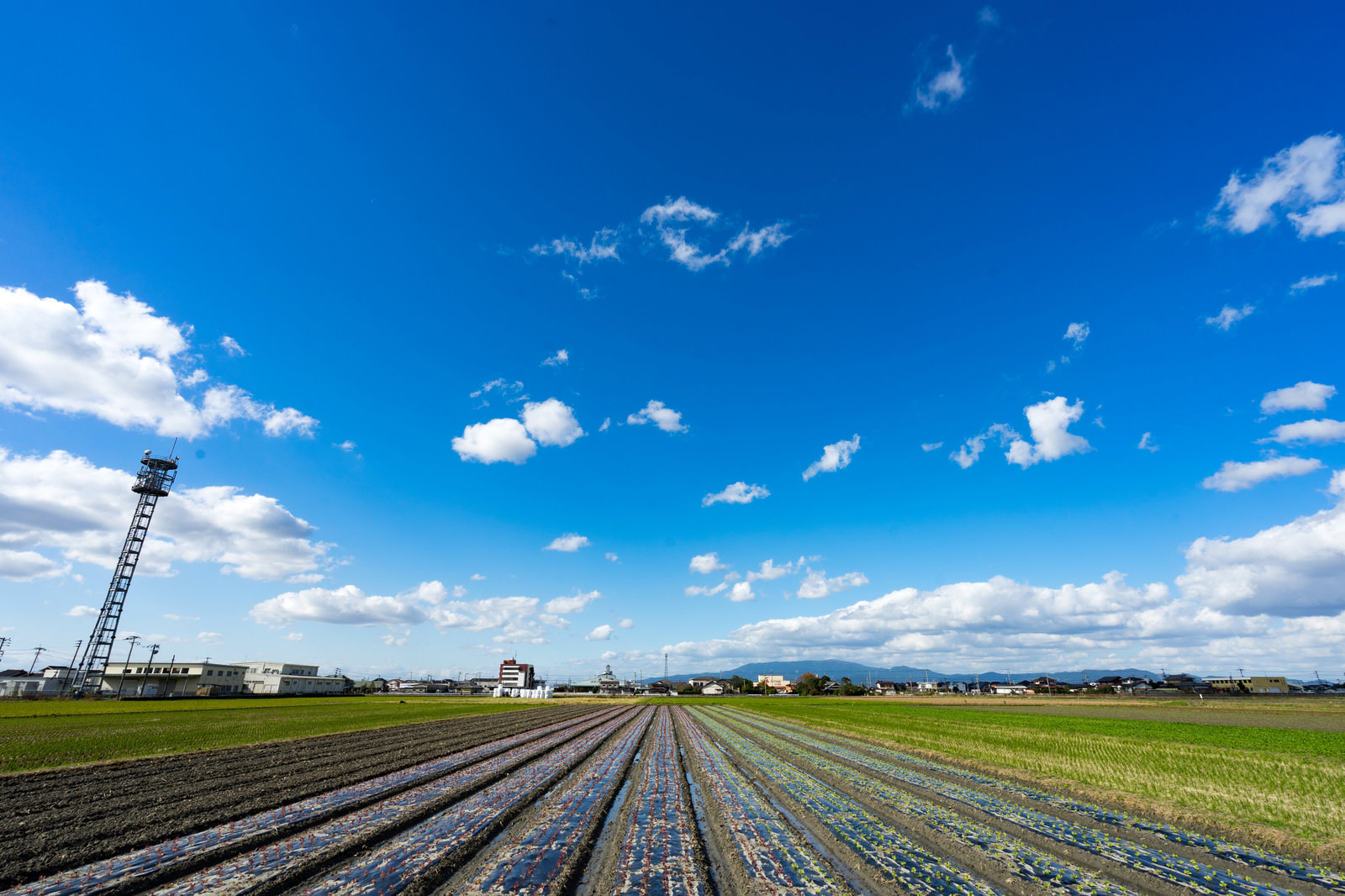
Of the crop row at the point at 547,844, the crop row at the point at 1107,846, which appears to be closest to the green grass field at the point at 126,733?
the crop row at the point at 547,844

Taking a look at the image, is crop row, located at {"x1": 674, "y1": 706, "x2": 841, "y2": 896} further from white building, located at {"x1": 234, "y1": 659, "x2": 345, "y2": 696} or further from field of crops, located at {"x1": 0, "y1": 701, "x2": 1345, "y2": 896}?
white building, located at {"x1": 234, "y1": 659, "x2": 345, "y2": 696}

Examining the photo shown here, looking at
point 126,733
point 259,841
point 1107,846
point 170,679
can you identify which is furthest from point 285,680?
point 1107,846

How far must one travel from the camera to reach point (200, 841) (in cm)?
1302

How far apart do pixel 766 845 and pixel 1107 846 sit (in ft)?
28.6

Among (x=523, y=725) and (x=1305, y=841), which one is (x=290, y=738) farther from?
(x=1305, y=841)

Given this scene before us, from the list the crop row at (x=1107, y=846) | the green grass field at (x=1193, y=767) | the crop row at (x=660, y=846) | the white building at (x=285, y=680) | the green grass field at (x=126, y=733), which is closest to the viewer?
the crop row at (x=660, y=846)

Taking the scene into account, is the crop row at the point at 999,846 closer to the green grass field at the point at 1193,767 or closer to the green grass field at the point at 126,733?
the green grass field at the point at 1193,767

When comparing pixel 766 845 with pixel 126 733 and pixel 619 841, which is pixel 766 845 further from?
pixel 126 733

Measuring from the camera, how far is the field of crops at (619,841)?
11070 millimetres

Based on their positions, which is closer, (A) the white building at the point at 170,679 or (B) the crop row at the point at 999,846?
(B) the crop row at the point at 999,846

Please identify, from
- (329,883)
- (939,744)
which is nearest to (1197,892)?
(329,883)

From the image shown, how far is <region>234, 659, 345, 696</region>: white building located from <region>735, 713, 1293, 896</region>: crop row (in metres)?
168

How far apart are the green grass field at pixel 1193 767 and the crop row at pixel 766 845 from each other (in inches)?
461

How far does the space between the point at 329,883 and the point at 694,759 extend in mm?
21969
